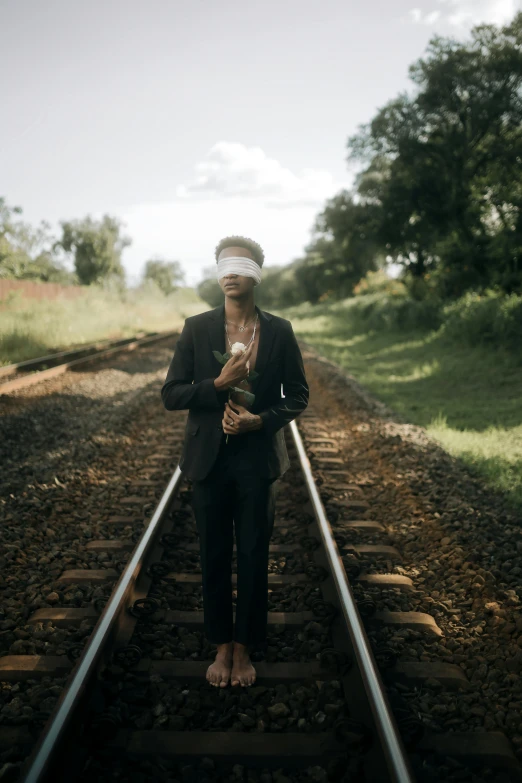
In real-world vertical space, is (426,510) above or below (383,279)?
below

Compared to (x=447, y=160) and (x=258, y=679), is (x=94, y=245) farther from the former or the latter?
(x=258, y=679)

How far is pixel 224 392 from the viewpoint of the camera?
2615 millimetres

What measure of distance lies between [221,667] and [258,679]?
0.19 meters

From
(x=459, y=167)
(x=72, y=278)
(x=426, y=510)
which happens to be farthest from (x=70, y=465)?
(x=72, y=278)

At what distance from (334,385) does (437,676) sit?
9315 millimetres

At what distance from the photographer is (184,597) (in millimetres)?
3637

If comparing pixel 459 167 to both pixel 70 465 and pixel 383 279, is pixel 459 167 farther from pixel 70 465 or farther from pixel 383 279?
pixel 70 465

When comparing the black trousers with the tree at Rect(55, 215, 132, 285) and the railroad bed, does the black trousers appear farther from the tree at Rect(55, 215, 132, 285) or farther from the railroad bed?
the tree at Rect(55, 215, 132, 285)

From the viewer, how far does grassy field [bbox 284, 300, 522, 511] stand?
707 cm

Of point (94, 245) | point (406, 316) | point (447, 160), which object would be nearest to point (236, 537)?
point (406, 316)

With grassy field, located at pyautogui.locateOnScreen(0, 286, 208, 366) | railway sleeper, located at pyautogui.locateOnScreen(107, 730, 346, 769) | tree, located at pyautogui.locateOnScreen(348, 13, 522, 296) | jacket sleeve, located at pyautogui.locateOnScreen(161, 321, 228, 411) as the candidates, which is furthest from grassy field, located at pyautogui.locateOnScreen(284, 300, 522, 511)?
tree, located at pyautogui.locateOnScreen(348, 13, 522, 296)

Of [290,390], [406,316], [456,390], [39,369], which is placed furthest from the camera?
[406,316]

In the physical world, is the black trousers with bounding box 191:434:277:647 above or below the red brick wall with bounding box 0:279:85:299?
below

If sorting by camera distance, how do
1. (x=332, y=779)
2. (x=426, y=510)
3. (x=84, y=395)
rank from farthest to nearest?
(x=84, y=395)
(x=426, y=510)
(x=332, y=779)
